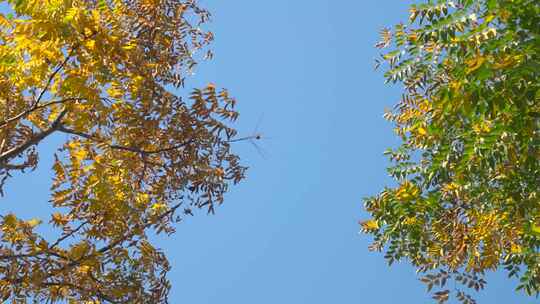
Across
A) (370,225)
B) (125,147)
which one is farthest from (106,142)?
(370,225)

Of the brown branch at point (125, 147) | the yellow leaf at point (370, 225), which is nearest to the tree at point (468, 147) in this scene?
the yellow leaf at point (370, 225)

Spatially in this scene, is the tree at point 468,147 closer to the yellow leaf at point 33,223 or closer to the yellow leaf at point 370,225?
the yellow leaf at point 370,225

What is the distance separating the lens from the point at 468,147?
8.73 m

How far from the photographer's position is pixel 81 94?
8.66 m

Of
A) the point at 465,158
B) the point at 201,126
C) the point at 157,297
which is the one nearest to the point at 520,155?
the point at 465,158

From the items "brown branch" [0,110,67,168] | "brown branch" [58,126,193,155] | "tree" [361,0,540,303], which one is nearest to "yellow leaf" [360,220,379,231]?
"tree" [361,0,540,303]

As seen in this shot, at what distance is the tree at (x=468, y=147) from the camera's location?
8.05 meters

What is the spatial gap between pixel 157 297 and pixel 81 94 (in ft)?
9.34

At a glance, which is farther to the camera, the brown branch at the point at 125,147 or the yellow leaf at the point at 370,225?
the yellow leaf at the point at 370,225

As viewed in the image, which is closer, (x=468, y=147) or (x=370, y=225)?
(x=468, y=147)

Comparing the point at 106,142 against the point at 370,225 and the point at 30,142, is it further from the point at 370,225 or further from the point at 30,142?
the point at 370,225

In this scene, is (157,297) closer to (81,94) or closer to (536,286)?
(81,94)

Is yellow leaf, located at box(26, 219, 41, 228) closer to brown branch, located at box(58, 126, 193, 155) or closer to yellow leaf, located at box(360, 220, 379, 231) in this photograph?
brown branch, located at box(58, 126, 193, 155)

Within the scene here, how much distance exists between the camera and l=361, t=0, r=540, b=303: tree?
8.05 m
